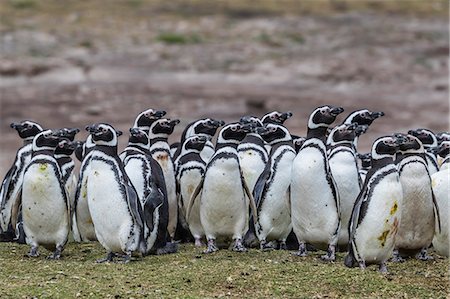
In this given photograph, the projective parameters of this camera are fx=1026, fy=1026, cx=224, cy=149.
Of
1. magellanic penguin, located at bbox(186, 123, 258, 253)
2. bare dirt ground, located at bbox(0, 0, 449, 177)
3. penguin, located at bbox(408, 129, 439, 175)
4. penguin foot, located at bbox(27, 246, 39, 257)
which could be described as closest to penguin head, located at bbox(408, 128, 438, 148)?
penguin, located at bbox(408, 129, 439, 175)

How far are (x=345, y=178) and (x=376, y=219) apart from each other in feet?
3.40

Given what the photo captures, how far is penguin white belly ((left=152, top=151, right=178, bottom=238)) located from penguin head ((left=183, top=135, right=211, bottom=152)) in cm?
23

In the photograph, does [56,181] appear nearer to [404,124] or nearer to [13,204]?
[13,204]

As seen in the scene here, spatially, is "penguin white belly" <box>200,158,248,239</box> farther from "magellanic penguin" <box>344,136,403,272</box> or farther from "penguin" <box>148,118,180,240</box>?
"magellanic penguin" <box>344,136,403,272</box>

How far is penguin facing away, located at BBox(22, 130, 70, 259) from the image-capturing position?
880 centimetres

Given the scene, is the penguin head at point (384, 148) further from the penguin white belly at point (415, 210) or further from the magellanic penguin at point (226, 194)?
the magellanic penguin at point (226, 194)

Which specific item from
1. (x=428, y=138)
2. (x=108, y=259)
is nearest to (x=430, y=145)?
(x=428, y=138)

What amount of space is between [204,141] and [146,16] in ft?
90.4

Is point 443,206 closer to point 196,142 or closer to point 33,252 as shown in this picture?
point 196,142

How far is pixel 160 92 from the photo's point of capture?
1072 inches

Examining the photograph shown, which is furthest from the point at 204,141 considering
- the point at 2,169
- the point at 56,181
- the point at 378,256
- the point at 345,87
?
the point at 345,87

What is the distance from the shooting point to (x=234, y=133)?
29.7 feet

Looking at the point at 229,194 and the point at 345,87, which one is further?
the point at 345,87

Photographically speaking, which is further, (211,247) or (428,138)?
(428,138)
